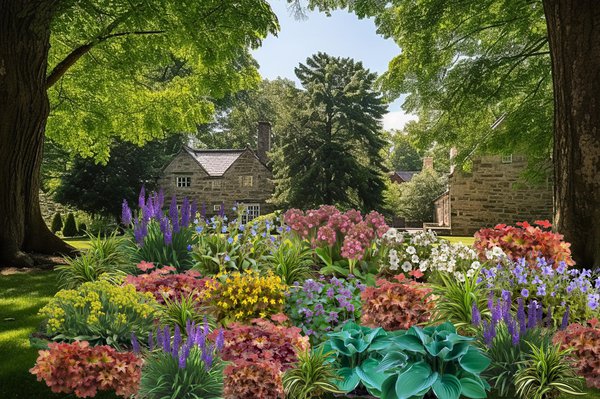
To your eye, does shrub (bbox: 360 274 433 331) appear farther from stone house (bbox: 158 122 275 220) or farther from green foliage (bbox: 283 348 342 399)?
stone house (bbox: 158 122 275 220)

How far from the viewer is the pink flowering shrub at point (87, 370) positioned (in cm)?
371

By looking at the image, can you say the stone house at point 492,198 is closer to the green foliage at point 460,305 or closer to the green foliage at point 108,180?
the green foliage at point 108,180

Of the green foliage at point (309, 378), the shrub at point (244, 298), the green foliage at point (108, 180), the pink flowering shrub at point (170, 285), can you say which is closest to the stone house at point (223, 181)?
the green foliage at point (108, 180)

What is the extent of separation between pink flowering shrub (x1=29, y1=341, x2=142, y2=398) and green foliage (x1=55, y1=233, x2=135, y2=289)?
2.16m

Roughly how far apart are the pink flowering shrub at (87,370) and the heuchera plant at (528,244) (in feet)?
13.9

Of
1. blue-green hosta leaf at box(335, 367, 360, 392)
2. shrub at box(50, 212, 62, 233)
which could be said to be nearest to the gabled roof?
shrub at box(50, 212, 62, 233)

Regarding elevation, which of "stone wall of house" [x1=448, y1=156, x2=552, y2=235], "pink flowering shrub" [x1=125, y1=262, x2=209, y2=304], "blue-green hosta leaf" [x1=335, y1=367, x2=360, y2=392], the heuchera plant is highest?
"stone wall of house" [x1=448, y1=156, x2=552, y2=235]

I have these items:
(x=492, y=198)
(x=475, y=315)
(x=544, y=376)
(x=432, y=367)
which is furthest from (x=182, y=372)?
(x=492, y=198)

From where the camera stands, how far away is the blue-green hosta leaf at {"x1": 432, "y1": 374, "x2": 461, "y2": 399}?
11.9ft

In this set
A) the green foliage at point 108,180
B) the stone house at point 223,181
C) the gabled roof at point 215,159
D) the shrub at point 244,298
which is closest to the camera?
the shrub at point 244,298

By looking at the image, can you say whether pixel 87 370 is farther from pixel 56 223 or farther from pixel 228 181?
pixel 228 181

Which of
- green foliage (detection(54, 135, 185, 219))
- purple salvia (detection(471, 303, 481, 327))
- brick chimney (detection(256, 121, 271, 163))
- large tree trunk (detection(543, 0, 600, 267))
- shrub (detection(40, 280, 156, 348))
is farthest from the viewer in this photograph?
brick chimney (detection(256, 121, 271, 163))

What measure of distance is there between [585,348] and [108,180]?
29.0 metres

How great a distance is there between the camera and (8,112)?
9.44 m
